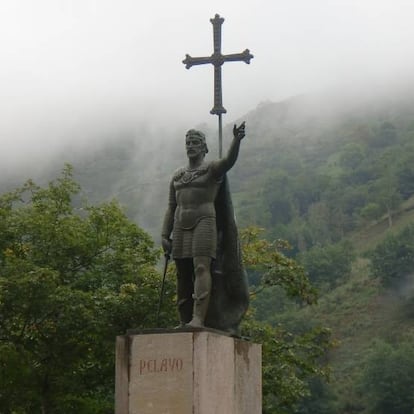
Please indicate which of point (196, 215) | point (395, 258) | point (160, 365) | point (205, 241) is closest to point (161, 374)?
point (160, 365)

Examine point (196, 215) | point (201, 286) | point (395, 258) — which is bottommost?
point (201, 286)

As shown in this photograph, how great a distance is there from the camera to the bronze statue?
11773 millimetres

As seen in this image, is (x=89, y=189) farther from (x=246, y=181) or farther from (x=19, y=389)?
(x=19, y=389)

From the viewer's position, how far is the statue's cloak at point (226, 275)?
1222 centimetres

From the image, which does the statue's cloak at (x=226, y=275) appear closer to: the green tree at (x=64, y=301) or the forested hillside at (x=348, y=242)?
the green tree at (x=64, y=301)

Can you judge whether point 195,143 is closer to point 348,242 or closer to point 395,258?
point 395,258

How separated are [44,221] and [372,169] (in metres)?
Answer: 150

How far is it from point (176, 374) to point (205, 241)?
175 centimetres

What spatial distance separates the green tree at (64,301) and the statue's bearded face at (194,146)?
9267 millimetres

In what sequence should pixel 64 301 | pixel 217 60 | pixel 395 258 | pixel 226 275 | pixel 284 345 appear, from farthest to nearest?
pixel 395 258 → pixel 284 345 → pixel 64 301 → pixel 217 60 → pixel 226 275

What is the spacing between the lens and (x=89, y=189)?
19075 centimetres

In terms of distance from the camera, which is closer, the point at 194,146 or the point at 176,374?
the point at 176,374

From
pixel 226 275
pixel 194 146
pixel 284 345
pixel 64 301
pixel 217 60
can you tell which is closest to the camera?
pixel 194 146

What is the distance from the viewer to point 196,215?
11906 millimetres
